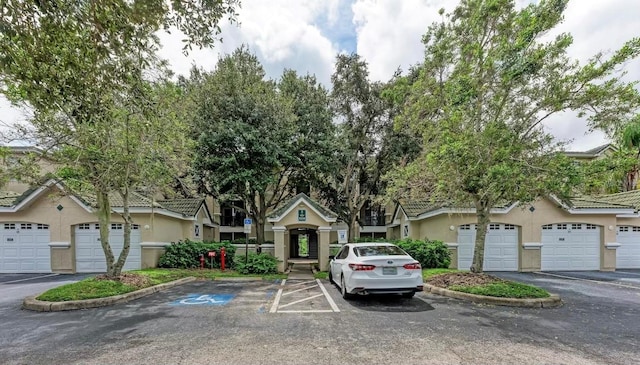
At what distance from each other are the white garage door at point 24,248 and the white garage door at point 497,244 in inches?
782

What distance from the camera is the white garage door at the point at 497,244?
1688cm

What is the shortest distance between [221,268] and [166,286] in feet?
13.8

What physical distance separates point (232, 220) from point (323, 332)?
24.2 metres

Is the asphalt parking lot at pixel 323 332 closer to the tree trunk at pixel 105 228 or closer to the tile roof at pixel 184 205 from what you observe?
the tree trunk at pixel 105 228

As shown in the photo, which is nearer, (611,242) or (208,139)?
(611,242)

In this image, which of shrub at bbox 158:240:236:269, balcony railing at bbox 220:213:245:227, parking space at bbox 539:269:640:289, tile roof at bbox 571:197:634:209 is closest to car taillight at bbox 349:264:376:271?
shrub at bbox 158:240:236:269

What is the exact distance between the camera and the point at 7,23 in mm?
5207

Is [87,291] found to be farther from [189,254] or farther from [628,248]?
[628,248]

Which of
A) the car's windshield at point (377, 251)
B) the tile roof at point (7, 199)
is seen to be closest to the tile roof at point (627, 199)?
the car's windshield at point (377, 251)

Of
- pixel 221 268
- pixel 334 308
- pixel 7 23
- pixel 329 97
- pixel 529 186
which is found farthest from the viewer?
pixel 329 97

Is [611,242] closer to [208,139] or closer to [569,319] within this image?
[569,319]

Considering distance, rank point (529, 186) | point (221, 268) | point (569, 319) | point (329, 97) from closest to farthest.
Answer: point (569, 319)
point (529, 186)
point (221, 268)
point (329, 97)

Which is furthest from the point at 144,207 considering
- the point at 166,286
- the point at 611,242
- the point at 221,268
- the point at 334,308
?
the point at 611,242

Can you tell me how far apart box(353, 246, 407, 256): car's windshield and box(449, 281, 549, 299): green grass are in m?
2.14
